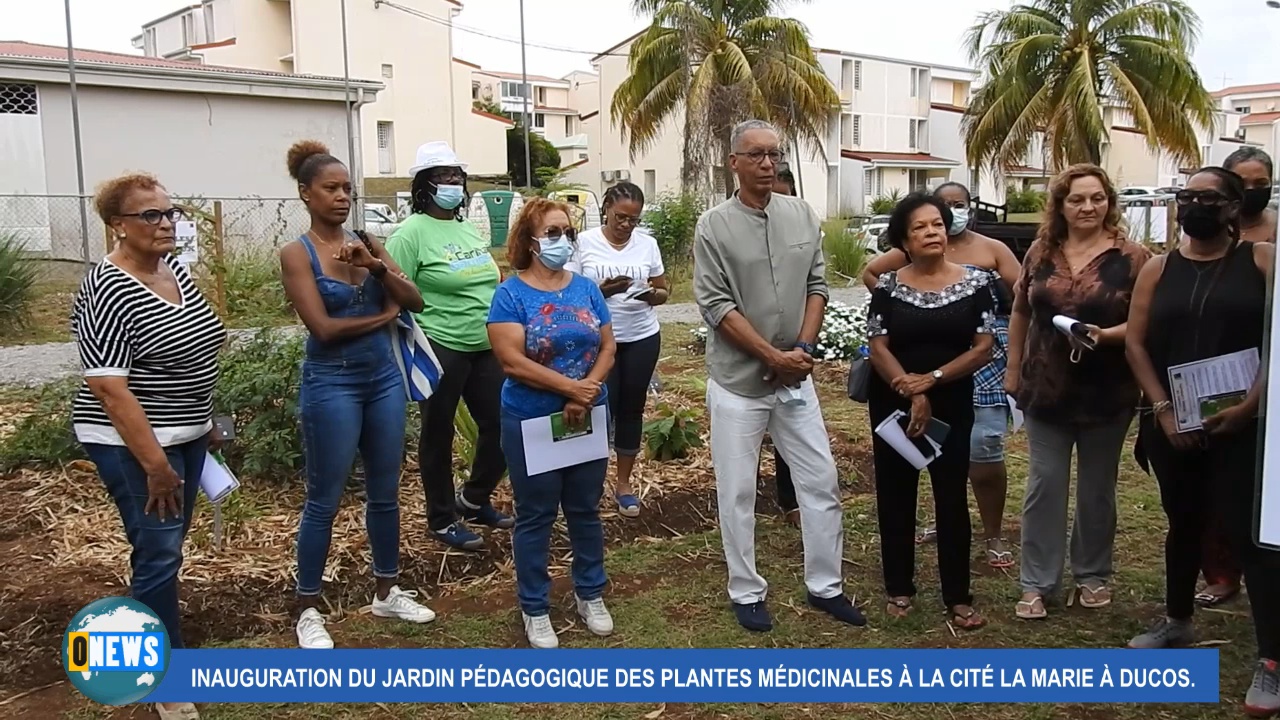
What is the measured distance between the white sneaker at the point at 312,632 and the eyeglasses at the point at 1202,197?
360cm

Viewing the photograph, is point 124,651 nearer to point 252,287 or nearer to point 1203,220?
point 1203,220

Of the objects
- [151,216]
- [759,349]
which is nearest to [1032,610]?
[759,349]

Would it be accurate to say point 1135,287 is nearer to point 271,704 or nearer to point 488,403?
point 488,403

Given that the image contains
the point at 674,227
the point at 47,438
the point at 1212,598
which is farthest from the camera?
the point at 674,227

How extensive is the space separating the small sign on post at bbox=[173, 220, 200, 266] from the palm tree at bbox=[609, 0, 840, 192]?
1652cm

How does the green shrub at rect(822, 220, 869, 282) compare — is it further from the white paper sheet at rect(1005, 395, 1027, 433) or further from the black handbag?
the black handbag

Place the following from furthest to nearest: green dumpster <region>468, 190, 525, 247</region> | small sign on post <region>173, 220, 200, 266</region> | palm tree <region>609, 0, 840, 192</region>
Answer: palm tree <region>609, 0, 840, 192</region> < green dumpster <region>468, 190, 525, 247</region> < small sign on post <region>173, 220, 200, 266</region>

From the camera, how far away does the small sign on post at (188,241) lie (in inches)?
339

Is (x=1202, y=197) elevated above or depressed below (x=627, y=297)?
above

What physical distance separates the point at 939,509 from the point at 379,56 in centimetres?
3657

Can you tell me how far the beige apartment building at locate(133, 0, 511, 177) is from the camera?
118ft

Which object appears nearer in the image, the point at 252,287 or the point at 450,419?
the point at 450,419

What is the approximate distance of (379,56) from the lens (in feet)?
121

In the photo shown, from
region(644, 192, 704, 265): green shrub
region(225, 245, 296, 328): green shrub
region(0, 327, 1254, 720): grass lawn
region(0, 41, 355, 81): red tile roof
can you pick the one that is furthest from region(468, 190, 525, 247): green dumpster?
region(0, 327, 1254, 720): grass lawn
